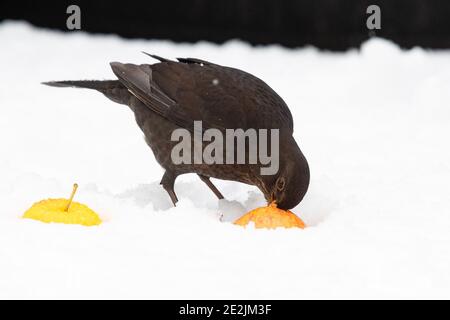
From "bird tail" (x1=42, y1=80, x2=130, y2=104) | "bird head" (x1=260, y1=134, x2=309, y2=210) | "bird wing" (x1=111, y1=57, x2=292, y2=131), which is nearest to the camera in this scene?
"bird head" (x1=260, y1=134, x2=309, y2=210)

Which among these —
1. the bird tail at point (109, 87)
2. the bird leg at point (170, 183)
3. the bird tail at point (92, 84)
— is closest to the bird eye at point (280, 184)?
the bird leg at point (170, 183)

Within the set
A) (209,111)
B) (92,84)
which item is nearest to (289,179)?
(209,111)

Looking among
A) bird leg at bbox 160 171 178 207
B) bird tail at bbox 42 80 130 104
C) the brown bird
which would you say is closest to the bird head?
the brown bird

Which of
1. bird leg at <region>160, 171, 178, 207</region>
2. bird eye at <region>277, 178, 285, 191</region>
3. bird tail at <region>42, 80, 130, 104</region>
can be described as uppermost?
bird tail at <region>42, 80, 130, 104</region>

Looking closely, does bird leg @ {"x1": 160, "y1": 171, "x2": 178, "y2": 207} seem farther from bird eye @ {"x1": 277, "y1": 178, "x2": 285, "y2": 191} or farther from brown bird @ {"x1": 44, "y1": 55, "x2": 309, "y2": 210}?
bird eye @ {"x1": 277, "y1": 178, "x2": 285, "y2": 191}

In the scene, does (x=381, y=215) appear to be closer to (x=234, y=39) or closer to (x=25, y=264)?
(x=25, y=264)

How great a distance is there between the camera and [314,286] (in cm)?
273

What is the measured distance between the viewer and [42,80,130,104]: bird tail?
4637 mm

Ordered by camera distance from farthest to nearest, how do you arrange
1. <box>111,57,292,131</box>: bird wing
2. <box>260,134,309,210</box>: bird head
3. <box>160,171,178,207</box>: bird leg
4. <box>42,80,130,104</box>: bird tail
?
1. <box>42,80,130,104</box>: bird tail
2. <box>160,171,178,207</box>: bird leg
3. <box>111,57,292,131</box>: bird wing
4. <box>260,134,309,210</box>: bird head

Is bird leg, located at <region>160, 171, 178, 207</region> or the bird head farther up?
the bird head

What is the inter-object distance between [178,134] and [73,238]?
1232 millimetres

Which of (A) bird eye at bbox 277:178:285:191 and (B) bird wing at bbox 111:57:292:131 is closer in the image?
(A) bird eye at bbox 277:178:285:191

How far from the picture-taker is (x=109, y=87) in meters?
4.71

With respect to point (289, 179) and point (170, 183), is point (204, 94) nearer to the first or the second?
point (170, 183)
